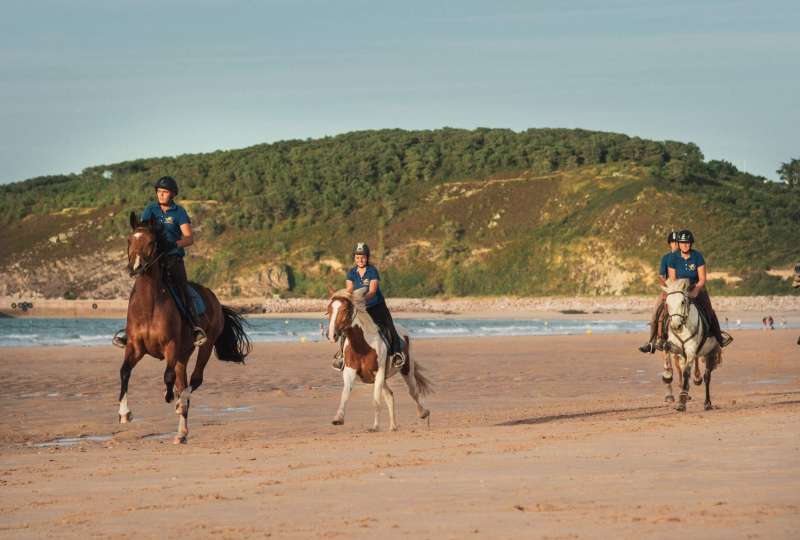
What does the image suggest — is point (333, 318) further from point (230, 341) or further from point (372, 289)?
point (230, 341)

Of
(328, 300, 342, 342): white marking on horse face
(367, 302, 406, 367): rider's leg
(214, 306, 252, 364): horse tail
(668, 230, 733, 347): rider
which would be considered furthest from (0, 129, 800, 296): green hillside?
(328, 300, 342, 342): white marking on horse face

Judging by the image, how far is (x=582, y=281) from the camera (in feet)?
373

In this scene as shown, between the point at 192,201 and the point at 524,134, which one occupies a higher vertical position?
the point at 524,134

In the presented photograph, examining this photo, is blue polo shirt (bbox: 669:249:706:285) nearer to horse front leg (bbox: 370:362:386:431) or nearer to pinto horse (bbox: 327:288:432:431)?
pinto horse (bbox: 327:288:432:431)

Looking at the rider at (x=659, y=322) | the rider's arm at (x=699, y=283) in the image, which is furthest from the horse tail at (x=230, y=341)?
the rider's arm at (x=699, y=283)

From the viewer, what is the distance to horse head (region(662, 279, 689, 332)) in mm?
18000

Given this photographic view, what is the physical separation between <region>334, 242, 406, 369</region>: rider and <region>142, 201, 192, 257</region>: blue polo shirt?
2.20 m

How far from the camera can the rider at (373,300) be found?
52.3ft

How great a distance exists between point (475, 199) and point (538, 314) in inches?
1860

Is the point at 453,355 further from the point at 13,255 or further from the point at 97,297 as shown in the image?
the point at 13,255

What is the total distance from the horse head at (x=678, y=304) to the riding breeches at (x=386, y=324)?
4336mm

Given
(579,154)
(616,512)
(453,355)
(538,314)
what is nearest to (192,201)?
(579,154)

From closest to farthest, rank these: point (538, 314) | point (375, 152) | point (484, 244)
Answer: point (538, 314) < point (484, 244) < point (375, 152)

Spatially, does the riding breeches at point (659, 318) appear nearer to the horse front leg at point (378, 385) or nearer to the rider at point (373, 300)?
the rider at point (373, 300)
